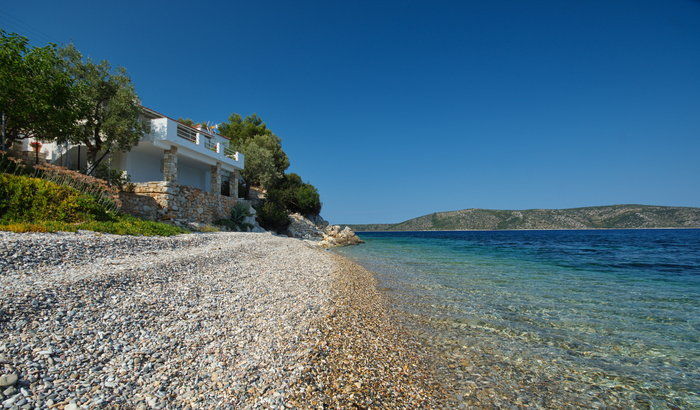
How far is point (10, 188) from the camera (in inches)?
478

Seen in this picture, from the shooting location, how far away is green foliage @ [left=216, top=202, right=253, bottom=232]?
89.0ft

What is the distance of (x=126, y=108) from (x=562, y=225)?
136 metres

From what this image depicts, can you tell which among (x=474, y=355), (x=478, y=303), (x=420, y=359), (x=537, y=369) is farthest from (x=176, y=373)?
(x=478, y=303)

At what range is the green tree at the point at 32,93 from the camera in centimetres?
1636

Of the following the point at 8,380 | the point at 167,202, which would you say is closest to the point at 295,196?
the point at 167,202

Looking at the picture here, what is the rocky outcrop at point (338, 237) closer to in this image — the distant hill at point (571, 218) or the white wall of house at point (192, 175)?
the white wall of house at point (192, 175)

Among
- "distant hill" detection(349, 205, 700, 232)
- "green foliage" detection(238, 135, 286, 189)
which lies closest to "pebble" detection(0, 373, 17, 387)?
"green foliage" detection(238, 135, 286, 189)

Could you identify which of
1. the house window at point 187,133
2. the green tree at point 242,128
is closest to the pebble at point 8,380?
→ the house window at point 187,133

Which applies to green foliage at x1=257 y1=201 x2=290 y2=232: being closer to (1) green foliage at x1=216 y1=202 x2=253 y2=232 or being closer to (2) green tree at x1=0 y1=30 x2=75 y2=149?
(1) green foliage at x1=216 y1=202 x2=253 y2=232

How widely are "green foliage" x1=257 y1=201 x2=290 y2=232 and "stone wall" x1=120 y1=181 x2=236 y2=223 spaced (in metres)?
6.79

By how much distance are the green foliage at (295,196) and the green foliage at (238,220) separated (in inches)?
366

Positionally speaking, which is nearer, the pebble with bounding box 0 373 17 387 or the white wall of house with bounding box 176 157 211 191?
the pebble with bounding box 0 373 17 387

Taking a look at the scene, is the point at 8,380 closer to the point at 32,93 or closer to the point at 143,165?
the point at 32,93

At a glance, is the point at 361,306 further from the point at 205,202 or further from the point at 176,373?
the point at 205,202
